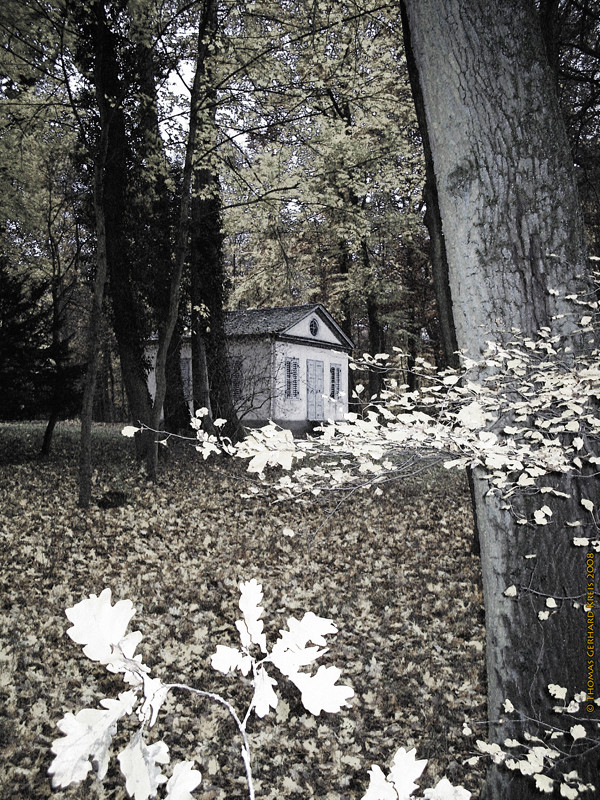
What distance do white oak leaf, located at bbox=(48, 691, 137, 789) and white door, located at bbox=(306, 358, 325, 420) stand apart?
2245 cm

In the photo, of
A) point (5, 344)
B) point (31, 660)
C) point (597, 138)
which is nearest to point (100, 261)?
point (5, 344)

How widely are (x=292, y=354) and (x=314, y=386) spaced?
2.16 meters

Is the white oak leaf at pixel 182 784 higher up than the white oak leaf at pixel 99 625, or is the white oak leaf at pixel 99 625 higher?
the white oak leaf at pixel 99 625

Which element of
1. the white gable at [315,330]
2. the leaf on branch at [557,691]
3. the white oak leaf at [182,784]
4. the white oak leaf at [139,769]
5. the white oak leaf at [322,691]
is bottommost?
the leaf on branch at [557,691]

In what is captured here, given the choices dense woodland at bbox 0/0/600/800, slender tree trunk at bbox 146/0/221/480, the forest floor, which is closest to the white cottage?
dense woodland at bbox 0/0/600/800

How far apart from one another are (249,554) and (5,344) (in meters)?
7.14

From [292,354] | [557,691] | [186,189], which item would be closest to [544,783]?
[557,691]

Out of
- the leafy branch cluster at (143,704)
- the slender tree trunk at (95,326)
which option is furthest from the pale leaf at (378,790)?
the slender tree trunk at (95,326)

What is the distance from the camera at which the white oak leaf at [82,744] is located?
66 cm

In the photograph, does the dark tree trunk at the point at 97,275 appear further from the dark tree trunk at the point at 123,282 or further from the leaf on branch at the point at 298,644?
the leaf on branch at the point at 298,644

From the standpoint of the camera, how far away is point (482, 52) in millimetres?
2512

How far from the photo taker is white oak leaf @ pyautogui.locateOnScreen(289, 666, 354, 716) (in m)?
0.74

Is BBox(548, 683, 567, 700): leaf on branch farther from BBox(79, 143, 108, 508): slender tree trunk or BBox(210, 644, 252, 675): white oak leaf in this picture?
BBox(79, 143, 108, 508): slender tree trunk

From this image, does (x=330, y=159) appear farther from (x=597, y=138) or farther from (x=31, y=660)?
(x=31, y=660)
